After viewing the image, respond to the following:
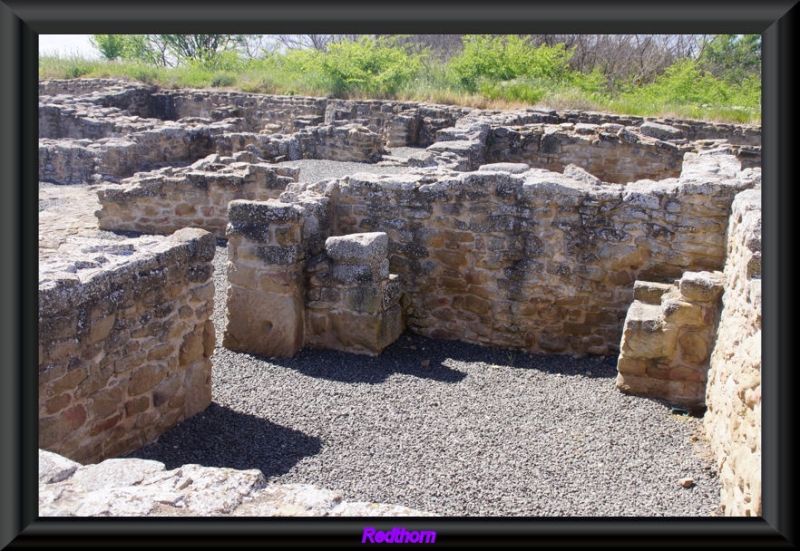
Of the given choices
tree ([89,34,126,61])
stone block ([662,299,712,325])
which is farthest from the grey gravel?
tree ([89,34,126,61])

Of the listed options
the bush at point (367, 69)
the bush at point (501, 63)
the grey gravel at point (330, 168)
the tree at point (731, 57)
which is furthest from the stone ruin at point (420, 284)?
the tree at point (731, 57)

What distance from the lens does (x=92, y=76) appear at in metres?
24.1

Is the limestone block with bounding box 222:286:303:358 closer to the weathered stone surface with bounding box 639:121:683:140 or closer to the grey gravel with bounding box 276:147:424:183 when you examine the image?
the grey gravel with bounding box 276:147:424:183

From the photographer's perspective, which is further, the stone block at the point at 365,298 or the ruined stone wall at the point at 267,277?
the stone block at the point at 365,298

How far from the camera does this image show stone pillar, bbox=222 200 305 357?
625 cm

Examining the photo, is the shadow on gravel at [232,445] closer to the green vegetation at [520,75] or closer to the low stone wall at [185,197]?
the low stone wall at [185,197]

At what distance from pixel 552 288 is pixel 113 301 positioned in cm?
404

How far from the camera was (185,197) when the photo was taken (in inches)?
395

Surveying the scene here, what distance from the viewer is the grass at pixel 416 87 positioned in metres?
16.2

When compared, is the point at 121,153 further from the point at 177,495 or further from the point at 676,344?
the point at 177,495

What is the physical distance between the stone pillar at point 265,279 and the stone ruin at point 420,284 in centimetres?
1

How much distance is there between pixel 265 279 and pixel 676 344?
3.52 meters

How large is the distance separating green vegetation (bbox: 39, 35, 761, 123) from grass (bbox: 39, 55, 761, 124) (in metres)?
0.03

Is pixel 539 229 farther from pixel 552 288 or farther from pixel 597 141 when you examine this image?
pixel 597 141
